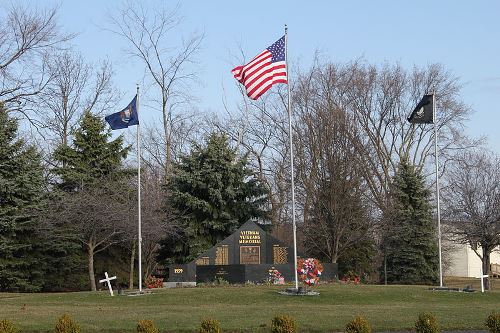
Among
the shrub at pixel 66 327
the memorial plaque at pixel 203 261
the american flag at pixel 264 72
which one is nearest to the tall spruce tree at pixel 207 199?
the memorial plaque at pixel 203 261

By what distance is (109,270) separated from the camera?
42188mm

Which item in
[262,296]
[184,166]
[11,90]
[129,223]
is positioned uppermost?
[11,90]

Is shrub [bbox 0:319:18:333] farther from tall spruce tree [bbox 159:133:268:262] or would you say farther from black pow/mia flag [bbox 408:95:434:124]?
tall spruce tree [bbox 159:133:268:262]

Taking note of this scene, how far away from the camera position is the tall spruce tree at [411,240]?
44719 millimetres

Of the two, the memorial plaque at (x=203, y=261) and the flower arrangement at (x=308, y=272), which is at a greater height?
the memorial plaque at (x=203, y=261)

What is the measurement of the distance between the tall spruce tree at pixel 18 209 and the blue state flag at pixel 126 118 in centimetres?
1055

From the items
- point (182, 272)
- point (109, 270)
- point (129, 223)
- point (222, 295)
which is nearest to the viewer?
point (222, 295)

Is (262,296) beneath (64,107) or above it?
beneath

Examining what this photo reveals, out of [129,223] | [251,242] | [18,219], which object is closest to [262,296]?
[251,242]

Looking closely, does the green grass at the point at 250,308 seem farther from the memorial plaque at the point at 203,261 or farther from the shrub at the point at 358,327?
the shrub at the point at 358,327

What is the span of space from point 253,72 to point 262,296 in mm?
7477

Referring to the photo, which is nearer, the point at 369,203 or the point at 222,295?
the point at 222,295

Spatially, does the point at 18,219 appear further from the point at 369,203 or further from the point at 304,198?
the point at 369,203

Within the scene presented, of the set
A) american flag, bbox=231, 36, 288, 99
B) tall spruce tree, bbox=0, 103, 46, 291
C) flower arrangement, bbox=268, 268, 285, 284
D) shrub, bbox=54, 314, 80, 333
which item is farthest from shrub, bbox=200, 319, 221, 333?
tall spruce tree, bbox=0, 103, 46, 291
